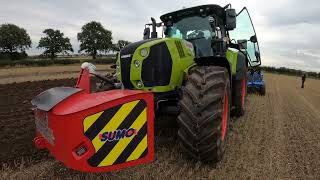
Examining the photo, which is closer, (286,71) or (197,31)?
(197,31)

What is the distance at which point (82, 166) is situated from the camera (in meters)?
3.48

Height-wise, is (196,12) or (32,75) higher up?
(196,12)

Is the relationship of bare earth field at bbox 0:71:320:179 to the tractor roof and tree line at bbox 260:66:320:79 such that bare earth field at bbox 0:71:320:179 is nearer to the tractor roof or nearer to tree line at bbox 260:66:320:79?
the tractor roof

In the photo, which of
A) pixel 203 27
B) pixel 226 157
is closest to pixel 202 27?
pixel 203 27

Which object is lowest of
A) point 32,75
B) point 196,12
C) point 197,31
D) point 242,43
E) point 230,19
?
point 32,75

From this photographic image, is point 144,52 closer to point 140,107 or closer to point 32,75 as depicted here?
point 140,107

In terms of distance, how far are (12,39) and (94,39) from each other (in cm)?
1682

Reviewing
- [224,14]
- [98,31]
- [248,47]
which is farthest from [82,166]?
[98,31]

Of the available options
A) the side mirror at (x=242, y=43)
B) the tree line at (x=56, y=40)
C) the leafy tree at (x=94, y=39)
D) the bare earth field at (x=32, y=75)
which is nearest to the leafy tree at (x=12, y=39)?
the tree line at (x=56, y=40)

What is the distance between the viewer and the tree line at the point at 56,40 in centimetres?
7580

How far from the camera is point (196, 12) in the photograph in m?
6.82

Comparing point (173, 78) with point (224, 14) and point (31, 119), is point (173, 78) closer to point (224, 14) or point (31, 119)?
point (224, 14)

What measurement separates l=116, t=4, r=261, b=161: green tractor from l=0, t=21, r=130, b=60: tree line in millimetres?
69579

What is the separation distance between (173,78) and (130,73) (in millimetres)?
626
